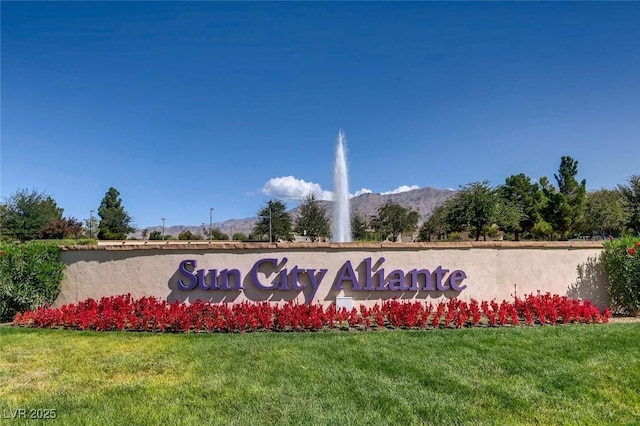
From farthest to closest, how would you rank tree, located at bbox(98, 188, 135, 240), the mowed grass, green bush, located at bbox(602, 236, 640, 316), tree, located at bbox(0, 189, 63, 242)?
tree, located at bbox(98, 188, 135, 240) → tree, located at bbox(0, 189, 63, 242) → green bush, located at bbox(602, 236, 640, 316) → the mowed grass

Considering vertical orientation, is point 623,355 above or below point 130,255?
below

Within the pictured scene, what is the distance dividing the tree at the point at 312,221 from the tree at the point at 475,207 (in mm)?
14539

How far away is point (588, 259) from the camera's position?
9188 mm

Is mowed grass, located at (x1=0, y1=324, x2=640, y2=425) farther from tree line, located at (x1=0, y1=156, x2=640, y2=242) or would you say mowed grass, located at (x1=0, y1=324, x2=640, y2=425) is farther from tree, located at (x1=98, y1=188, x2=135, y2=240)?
tree, located at (x1=98, y1=188, x2=135, y2=240)

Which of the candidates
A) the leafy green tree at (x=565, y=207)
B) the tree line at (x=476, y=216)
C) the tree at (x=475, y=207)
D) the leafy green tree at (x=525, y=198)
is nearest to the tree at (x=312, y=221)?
the tree line at (x=476, y=216)

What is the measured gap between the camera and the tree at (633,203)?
4144cm

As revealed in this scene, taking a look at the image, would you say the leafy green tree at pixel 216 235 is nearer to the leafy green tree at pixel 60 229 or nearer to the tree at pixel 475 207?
the leafy green tree at pixel 60 229

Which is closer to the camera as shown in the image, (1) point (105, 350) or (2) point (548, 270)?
(1) point (105, 350)

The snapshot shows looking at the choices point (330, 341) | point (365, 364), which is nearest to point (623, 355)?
point (365, 364)

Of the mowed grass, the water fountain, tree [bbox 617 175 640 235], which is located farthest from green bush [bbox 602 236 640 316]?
tree [bbox 617 175 640 235]

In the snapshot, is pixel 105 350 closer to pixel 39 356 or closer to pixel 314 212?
pixel 39 356

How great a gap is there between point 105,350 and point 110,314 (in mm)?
1648

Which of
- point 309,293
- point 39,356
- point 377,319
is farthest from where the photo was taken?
point 309,293

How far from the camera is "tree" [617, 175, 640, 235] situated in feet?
136
